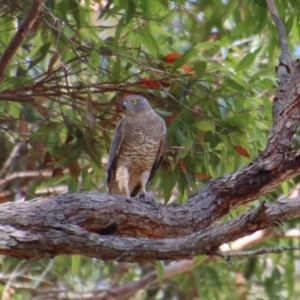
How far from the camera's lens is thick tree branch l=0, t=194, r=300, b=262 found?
273 cm

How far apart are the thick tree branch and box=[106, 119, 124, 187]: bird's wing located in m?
1.99

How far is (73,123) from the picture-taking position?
4.05m

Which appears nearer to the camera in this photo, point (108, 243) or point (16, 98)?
point (108, 243)

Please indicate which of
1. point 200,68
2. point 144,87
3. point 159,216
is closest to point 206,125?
point 200,68

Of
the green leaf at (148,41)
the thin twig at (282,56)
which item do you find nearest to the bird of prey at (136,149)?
the green leaf at (148,41)

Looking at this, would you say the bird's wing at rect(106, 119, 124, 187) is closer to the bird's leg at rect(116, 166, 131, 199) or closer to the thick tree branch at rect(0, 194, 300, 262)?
the bird's leg at rect(116, 166, 131, 199)

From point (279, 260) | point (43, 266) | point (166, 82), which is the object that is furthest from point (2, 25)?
point (279, 260)

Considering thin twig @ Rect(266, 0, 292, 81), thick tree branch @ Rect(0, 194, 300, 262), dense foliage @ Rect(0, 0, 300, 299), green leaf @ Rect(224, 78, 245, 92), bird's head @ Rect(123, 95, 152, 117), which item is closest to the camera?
thick tree branch @ Rect(0, 194, 300, 262)

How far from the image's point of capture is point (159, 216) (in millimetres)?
3438

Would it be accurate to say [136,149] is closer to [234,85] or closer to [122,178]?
[122,178]

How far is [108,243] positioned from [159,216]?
522mm

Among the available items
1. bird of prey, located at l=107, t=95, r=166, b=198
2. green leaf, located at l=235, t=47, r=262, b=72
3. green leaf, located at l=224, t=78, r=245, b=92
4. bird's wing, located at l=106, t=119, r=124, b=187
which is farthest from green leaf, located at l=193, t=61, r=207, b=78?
bird's wing, located at l=106, t=119, r=124, b=187

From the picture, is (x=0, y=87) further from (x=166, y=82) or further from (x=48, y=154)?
(x=166, y=82)

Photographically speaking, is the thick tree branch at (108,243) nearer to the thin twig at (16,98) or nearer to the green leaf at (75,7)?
the thin twig at (16,98)
